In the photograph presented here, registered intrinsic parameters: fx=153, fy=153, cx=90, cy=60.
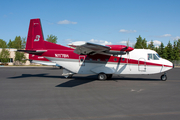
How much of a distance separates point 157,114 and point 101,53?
926 cm

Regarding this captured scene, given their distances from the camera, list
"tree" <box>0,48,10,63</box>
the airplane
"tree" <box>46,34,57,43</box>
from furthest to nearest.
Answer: "tree" <box>46,34,57,43</box> < "tree" <box>0,48,10,63</box> < the airplane

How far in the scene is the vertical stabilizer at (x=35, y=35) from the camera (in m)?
15.8

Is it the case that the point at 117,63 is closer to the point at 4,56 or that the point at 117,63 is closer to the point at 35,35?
the point at 35,35

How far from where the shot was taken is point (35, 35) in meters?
15.8

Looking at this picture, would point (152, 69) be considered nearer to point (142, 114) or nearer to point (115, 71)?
point (115, 71)

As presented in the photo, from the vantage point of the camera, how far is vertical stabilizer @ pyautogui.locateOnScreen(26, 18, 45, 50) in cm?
1576

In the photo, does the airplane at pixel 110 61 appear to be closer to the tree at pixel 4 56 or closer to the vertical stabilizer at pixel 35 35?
the vertical stabilizer at pixel 35 35

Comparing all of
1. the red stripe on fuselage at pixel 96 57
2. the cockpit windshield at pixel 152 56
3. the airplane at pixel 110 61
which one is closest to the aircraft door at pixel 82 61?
the airplane at pixel 110 61

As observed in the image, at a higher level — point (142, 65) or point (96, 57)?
point (96, 57)

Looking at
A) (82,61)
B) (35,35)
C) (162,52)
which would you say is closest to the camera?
(82,61)

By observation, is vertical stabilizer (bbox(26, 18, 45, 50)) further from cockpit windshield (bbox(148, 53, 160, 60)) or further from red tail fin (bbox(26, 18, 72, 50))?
cockpit windshield (bbox(148, 53, 160, 60))

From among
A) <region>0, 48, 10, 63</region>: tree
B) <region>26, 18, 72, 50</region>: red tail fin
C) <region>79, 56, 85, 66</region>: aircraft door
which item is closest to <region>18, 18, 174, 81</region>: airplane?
<region>79, 56, 85, 66</region>: aircraft door

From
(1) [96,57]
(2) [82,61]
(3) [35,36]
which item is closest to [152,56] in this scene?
(1) [96,57]

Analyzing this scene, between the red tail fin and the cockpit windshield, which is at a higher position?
the red tail fin
